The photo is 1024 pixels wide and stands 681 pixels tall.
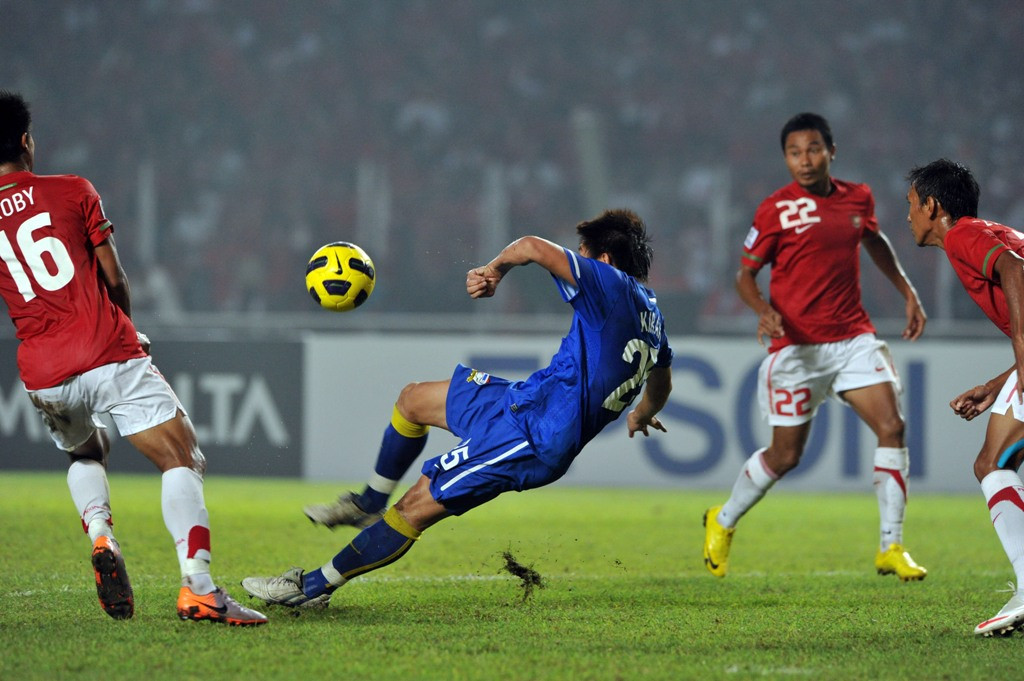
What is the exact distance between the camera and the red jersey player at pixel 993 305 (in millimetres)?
4188

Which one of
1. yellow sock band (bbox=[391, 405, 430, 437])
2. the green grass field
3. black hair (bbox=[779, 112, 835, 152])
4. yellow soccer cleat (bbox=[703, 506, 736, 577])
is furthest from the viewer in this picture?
black hair (bbox=[779, 112, 835, 152])

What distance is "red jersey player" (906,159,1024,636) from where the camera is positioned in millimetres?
4188

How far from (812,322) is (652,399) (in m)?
1.57

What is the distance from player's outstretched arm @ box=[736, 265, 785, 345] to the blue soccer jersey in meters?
1.41

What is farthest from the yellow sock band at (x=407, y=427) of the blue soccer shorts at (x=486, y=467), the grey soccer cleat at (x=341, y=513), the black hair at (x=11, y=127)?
the black hair at (x=11, y=127)

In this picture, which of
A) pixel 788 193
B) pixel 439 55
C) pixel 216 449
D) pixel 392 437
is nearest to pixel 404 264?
pixel 216 449

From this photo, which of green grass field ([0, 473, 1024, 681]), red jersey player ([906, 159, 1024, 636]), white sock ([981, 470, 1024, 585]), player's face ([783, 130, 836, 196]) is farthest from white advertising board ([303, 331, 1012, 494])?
white sock ([981, 470, 1024, 585])

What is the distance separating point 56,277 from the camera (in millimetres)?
4320

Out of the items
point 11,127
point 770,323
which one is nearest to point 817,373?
point 770,323

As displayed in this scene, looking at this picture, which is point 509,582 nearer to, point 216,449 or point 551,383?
point 551,383

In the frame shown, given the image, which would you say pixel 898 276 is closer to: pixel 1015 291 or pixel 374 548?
pixel 1015 291

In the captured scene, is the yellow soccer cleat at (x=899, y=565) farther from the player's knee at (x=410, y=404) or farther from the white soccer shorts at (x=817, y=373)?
the player's knee at (x=410, y=404)

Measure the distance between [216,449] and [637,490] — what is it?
3834mm

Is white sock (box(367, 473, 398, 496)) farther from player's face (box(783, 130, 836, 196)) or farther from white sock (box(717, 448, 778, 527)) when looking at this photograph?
player's face (box(783, 130, 836, 196))
